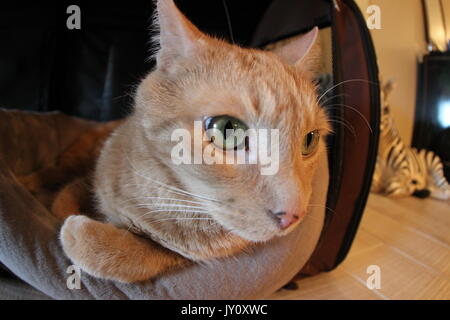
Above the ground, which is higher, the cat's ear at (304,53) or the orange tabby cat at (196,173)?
the cat's ear at (304,53)

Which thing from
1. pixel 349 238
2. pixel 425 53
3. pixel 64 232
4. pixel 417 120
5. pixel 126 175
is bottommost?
pixel 349 238

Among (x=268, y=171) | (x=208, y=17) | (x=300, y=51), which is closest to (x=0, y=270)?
(x=268, y=171)

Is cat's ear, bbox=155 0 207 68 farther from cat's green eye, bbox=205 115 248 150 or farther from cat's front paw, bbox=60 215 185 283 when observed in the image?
cat's front paw, bbox=60 215 185 283

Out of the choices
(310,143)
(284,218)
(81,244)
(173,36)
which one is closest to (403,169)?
(310,143)

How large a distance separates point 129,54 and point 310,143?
124cm

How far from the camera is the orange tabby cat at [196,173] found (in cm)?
58

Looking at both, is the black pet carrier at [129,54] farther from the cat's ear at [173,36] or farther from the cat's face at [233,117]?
the cat's ear at [173,36]

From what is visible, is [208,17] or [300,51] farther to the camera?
[208,17]

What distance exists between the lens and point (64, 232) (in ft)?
2.27

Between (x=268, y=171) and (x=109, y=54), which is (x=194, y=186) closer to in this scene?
(x=268, y=171)

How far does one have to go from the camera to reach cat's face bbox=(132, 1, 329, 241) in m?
0.58

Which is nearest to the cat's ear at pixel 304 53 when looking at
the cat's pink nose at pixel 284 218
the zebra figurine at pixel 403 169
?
the zebra figurine at pixel 403 169

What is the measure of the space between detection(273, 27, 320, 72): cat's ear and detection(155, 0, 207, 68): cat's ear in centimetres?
26

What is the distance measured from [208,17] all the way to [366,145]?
1.14 meters
